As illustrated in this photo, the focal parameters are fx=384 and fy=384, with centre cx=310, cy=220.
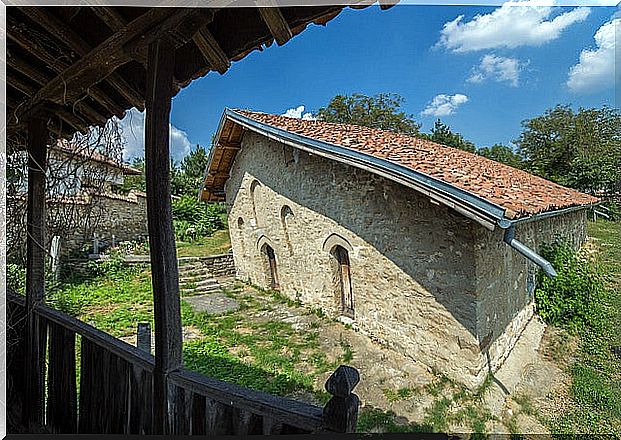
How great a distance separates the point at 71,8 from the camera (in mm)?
1299

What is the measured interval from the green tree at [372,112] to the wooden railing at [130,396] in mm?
15897

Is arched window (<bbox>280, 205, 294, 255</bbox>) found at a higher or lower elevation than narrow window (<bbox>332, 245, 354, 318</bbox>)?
higher

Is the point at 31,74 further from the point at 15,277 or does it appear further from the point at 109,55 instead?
the point at 15,277

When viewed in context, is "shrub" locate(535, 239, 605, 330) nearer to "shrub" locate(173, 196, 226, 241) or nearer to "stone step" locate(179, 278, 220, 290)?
"stone step" locate(179, 278, 220, 290)

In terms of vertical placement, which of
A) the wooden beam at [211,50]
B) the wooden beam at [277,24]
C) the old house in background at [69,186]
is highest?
the wooden beam at [211,50]

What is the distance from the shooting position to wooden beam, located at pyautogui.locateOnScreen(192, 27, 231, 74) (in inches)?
50.3

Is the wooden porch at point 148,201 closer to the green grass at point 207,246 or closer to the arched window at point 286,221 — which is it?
the arched window at point 286,221

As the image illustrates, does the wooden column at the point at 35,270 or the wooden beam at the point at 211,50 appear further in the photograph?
the wooden column at the point at 35,270

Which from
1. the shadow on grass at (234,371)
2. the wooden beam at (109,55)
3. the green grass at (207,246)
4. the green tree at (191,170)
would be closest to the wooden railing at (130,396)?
the wooden beam at (109,55)

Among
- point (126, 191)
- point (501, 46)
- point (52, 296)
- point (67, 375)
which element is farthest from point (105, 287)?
point (501, 46)

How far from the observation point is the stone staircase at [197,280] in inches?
285

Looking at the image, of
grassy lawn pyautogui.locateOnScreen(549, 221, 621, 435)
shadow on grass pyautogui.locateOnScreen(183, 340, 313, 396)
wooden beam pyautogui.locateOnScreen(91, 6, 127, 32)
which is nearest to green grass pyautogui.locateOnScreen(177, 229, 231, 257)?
Result: shadow on grass pyautogui.locateOnScreen(183, 340, 313, 396)

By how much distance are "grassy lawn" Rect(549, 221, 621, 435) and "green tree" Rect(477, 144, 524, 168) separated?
11.9 feet

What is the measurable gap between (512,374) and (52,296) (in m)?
6.55
